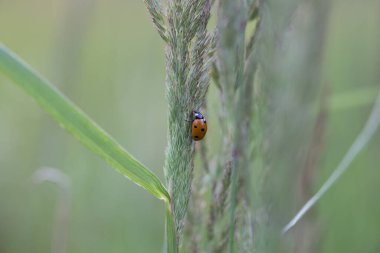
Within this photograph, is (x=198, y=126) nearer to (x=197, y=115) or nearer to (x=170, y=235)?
(x=197, y=115)

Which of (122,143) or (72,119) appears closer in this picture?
(72,119)

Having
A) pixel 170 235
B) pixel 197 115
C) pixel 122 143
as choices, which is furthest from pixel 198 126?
pixel 122 143

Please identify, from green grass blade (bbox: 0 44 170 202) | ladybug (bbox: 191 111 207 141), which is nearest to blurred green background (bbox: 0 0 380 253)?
ladybug (bbox: 191 111 207 141)

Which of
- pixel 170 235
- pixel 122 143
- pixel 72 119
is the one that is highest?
pixel 72 119

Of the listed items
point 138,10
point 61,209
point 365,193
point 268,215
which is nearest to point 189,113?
point 268,215

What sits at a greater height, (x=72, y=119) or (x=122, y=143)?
(x=72, y=119)

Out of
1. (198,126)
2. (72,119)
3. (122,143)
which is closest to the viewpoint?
(72,119)
